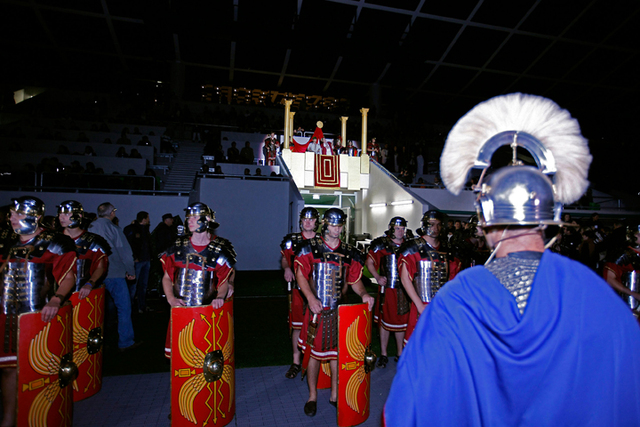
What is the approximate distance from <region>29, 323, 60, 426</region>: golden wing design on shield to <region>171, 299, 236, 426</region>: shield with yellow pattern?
0.80 m

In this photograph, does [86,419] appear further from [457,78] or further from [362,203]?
[457,78]

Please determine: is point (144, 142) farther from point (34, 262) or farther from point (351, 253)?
point (351, 253)

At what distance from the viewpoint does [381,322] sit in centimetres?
470

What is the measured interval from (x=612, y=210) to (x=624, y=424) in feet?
56.0

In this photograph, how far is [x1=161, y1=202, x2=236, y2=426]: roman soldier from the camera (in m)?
2.70

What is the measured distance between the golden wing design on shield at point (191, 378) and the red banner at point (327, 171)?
12706 mm

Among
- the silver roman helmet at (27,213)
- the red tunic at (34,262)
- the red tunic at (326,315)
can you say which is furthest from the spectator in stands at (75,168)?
the red tunic at (326,315)

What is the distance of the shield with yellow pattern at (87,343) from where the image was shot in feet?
10.9

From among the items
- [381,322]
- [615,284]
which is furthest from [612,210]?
[381,322]

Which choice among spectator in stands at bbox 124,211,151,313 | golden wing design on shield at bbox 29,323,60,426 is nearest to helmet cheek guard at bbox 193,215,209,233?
Answer: golden wing design on shield at bbox 29,323,60,426

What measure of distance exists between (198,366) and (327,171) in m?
13.0

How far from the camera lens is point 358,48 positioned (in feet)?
61.2

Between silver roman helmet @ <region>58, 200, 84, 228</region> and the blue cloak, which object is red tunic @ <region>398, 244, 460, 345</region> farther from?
silver roman helmet @ <region>58, 200, 84, 228</region>

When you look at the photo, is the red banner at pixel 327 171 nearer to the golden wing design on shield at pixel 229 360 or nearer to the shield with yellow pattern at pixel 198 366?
the golden wing design on shield at pixel 229 360
